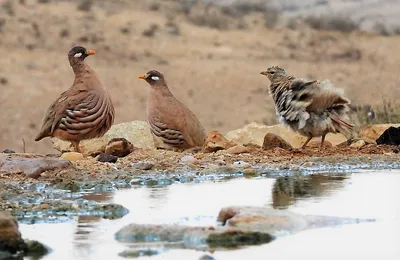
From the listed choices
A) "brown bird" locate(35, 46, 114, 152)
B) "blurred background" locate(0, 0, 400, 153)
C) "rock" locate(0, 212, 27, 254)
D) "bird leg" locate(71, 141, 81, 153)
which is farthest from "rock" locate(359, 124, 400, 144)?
"blurred background" locate(0, 0, 400, 153)

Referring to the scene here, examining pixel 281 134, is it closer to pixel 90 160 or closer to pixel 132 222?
pixel 90 160

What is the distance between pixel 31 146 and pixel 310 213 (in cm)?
1913

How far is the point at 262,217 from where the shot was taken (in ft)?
27.5

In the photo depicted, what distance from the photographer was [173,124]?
14.3 metres

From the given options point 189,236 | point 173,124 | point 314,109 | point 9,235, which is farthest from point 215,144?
point 9,235

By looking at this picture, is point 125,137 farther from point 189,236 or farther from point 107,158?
point 189,236

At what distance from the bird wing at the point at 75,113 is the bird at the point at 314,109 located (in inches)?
89.4

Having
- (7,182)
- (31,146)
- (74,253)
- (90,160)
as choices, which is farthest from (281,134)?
(31,146)

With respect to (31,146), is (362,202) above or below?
below

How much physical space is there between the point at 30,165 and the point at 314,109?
362 cm

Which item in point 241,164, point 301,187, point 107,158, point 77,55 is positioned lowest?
point 301,187

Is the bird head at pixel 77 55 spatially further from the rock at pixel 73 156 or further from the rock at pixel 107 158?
the rock at pixel 107 158

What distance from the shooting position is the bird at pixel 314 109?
13.2 metres

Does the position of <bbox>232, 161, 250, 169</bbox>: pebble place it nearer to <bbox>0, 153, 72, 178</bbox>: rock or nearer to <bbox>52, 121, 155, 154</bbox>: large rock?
<bbox>0, 153, 72, 178</bbox>: rock
